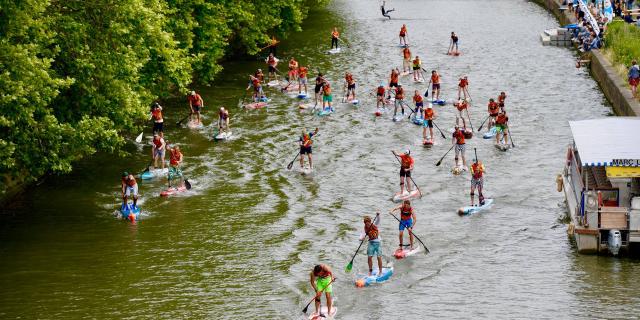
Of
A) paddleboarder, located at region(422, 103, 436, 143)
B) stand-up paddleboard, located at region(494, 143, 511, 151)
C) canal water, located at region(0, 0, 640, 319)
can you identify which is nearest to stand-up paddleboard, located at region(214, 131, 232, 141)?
canal water, located at region(0, 0, 640, 319)

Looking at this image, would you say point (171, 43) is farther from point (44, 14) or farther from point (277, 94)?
point (277, 94)

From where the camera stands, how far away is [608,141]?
34469mm

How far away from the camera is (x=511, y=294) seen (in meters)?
30.8

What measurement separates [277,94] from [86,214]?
22.3m

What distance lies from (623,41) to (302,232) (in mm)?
32046

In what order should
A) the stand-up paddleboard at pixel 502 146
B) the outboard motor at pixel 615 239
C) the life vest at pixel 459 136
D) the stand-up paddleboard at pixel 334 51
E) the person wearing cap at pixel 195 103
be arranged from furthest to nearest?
the stand-up paddleboard at pixel 334 51, the person wearing cap at pixel 195 103, the stand-up paddleboard at pixel 502 146, the life vest at pixel 459 136, the outboard motor at pixel 615 239

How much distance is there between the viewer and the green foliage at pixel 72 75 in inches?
1341

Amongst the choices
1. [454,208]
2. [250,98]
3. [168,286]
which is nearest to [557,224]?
[454,208]

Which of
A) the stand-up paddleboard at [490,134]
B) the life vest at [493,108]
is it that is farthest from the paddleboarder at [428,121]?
the life vest at [493,108]

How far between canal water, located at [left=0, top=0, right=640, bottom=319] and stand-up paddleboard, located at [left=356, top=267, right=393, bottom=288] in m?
0.26

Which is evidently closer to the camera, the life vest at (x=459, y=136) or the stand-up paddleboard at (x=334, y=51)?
the life vest at (x=459, y=136)

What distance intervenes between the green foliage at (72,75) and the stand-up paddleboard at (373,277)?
10926 millimetres

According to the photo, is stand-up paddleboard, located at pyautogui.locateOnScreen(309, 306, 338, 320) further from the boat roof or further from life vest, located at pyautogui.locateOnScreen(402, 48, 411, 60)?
life vest, located at pyautogui.locateOnScreen(402, 48, 411, 60)

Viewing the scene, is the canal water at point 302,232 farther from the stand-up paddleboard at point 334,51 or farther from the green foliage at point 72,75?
the stand-up paddleboard at point 334,51
